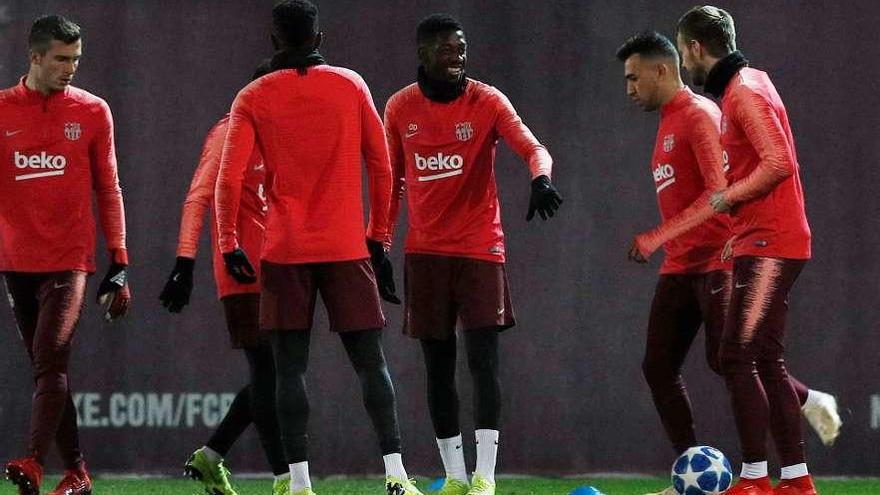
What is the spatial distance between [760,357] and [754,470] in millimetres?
430

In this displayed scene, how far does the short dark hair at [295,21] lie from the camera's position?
5418mm

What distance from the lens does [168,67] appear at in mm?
7977

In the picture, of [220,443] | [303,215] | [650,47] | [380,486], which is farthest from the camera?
[380,486]

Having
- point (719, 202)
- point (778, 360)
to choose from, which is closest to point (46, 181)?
point (719, 202)

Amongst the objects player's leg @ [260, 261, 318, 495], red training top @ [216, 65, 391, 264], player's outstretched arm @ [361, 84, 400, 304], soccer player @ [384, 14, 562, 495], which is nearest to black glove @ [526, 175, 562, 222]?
soccer player @ [384, 14, 562, 495]

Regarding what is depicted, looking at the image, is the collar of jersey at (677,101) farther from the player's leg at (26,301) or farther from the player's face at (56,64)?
the player's leg at (26,301)

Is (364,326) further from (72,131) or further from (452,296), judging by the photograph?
(72,131)

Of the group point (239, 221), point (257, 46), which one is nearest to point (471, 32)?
point (257, 46)

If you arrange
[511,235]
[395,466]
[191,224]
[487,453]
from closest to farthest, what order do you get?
[395,466], [191,224], [487,453], [511,235]

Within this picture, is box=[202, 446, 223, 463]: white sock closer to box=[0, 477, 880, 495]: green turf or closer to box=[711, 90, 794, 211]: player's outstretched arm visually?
box=[0, 477, 880, 495]: green turf

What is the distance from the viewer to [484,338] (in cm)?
605

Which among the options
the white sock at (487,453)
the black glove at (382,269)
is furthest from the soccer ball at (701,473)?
the black glove at (382,269)

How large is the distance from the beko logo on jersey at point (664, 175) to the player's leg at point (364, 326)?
54.6 inches

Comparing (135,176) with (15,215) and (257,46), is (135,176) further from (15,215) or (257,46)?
(15,215)
